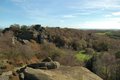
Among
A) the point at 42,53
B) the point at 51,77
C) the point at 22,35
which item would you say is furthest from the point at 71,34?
the point at 51,77

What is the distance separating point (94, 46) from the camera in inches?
4028

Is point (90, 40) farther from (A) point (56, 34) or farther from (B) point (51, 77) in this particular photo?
(B) point (51, 77)

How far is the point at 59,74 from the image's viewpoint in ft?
53.4

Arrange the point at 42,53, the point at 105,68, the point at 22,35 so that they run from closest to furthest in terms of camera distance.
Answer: the point at 105,68 → the point at 42,53 → the point at 22,35

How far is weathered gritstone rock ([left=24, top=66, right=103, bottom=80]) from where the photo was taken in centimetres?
1538

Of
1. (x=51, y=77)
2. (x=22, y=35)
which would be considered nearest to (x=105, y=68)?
(x=51, y=77)

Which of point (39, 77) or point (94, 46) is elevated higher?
point (39, 77)

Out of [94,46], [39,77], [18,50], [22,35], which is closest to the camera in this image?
[39,77]

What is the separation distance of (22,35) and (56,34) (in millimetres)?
16745

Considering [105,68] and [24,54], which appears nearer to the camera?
[105,68]

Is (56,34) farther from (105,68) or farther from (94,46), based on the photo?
(105,68)

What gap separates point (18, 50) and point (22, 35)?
36.9 m

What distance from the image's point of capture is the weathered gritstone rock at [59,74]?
15375 mm

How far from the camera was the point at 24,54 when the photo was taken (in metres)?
56.5
